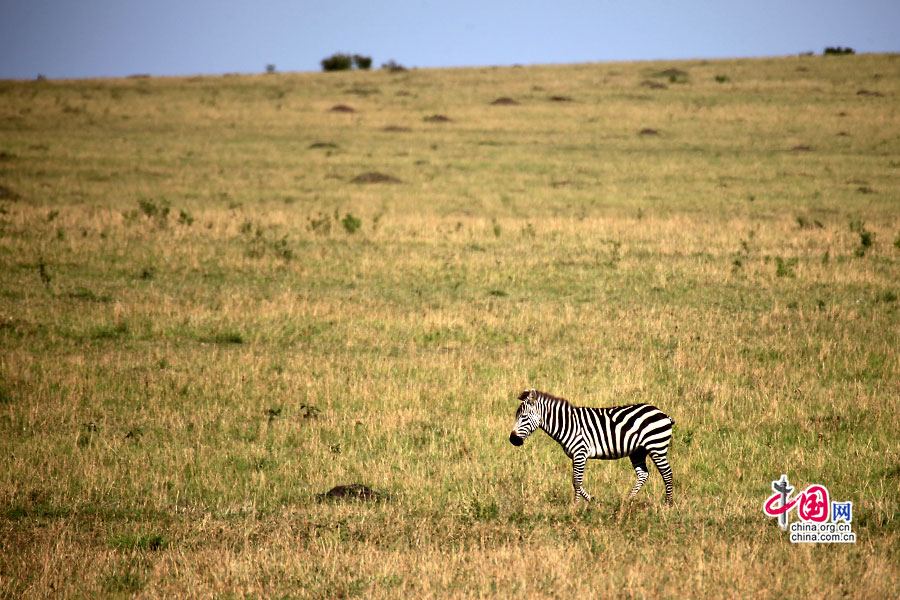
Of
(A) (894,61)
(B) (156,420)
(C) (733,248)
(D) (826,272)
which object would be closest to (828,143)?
(C) (733,248)

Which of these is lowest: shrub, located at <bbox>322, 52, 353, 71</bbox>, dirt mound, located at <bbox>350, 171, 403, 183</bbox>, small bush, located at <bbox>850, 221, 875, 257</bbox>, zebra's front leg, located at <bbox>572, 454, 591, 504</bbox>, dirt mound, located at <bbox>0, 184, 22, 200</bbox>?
zebra's front leg, located at <bbox>572, 454, 591, 504</bbox>

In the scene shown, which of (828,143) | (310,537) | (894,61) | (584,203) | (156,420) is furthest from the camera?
(894,61)

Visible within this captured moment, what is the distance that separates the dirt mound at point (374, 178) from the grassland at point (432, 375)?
3.94 ft

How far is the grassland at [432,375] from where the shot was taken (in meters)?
7.47

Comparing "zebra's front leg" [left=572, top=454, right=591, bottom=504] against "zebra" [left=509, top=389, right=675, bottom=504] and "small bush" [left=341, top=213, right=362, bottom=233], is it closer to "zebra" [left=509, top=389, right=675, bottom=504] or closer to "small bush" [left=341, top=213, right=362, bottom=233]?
"zebra" [left=509, top=389, right=675, bottom=504]

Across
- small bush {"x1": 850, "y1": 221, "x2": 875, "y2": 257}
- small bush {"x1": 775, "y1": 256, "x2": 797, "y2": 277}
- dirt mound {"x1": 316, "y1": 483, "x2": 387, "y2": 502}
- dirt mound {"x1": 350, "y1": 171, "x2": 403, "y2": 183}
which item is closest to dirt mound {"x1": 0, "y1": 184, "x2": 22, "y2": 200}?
dirt mound {"x1": 350, "y1": 171, "x2": 403, "y2": 183}

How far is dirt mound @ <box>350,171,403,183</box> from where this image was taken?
126 ft

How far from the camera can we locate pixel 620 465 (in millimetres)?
9875

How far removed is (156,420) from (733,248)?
699 inches

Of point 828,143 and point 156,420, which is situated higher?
point 828,143

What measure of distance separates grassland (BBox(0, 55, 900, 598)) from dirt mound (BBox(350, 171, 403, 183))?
120 centimetres

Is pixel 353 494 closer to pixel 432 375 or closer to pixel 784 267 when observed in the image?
pixel 432 375

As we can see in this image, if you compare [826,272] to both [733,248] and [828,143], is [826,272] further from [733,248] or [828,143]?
[828,143]

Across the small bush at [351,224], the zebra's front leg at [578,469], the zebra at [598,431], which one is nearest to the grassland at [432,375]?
the small bush at [351,224]
